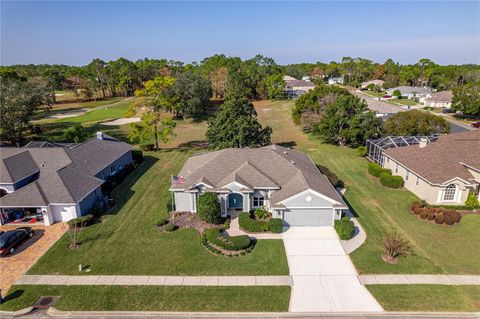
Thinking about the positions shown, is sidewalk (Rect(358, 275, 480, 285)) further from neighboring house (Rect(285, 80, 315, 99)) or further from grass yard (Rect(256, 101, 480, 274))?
neighboring house (Rect(285, 80, 315, 99))

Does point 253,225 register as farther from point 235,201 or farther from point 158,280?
point 158,280

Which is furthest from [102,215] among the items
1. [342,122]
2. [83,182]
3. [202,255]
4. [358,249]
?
[342,122]

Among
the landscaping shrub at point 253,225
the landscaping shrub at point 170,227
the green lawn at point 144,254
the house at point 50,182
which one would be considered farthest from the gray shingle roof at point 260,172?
the house at point 50,182

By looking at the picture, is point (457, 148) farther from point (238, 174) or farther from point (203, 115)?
point (203, 115)

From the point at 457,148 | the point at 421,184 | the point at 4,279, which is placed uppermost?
the point at 457,148

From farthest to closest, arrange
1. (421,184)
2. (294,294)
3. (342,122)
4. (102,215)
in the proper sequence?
1. (342,122)
2. (421,184)
3. (102,215)
4. (294,294)

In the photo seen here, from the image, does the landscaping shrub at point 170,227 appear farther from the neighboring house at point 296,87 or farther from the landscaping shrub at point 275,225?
the neighboring house at point 296,87

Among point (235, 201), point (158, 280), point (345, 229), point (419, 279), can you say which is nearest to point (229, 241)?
point (235, 201)
